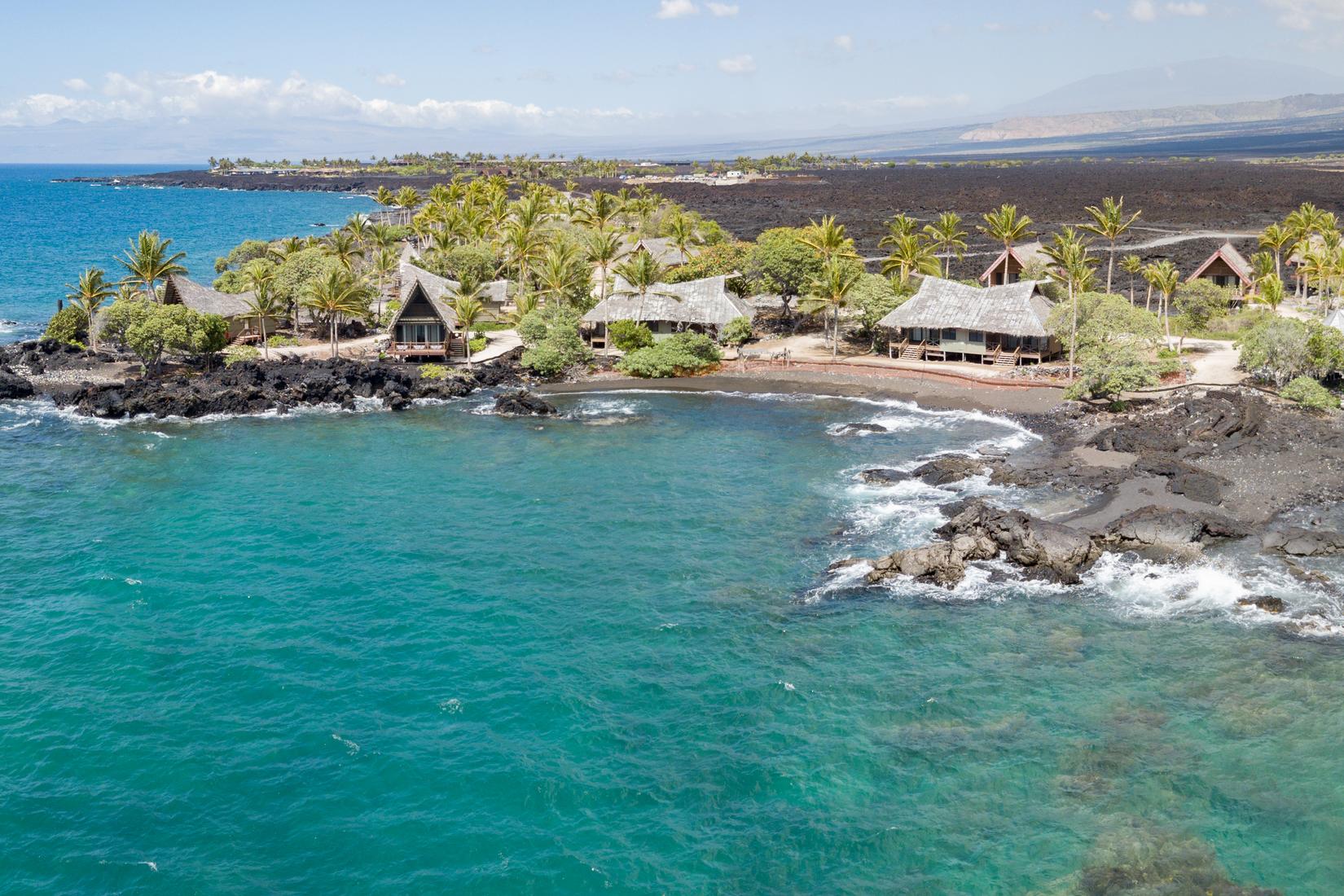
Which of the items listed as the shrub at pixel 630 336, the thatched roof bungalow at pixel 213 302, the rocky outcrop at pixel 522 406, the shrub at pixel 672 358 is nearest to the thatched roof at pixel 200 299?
the thatched roof bungalow at pixel 213 302

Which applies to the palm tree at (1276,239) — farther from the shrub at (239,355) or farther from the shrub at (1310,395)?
the shrub at (239,355)

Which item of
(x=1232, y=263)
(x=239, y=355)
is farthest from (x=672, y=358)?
(x=1232, y=263)

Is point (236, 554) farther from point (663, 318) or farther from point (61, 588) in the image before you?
point (663, 318)

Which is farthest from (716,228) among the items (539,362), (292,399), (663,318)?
(292,399)

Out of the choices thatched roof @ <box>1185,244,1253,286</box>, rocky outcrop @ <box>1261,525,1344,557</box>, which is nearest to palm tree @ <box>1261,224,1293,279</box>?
thatched roof @ <box>1185,244,1253,286</box>

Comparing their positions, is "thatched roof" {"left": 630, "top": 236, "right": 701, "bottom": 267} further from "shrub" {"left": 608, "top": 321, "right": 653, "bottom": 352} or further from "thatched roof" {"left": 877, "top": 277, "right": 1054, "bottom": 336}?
"thatched roof" {"left": 877, "top": 277, "right": 1054, "bottom": 336}
